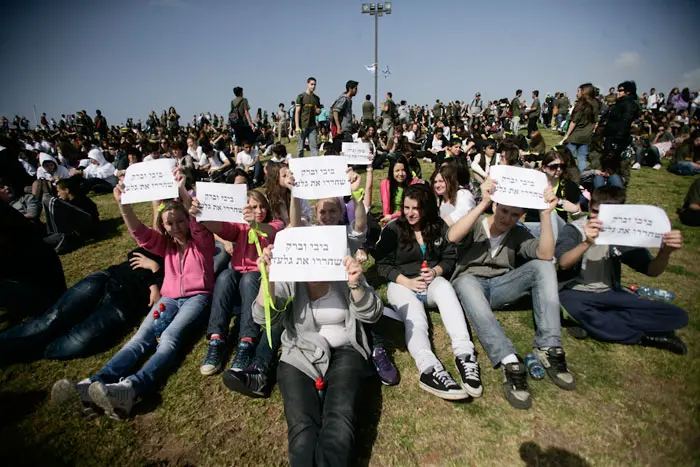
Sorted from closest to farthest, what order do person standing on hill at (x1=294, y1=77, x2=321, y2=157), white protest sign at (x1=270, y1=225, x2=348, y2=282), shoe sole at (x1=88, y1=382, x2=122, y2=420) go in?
white protest sign at (x1=270, y1=225, x2=348, y2=282) → shoe sole at (x1=88, y1=382, x2=122, y2=420) → person standing on hill at (x1=294, y1=77, x2=321, y2=157)

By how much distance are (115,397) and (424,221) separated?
337 cm

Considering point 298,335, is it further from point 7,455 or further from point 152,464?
point 7,455

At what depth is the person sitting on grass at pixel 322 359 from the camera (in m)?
2.18

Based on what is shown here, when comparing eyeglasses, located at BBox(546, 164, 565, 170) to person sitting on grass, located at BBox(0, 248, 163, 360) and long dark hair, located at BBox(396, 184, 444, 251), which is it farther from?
person sitting on grass, located at BBox(0, 248, 163, 360)

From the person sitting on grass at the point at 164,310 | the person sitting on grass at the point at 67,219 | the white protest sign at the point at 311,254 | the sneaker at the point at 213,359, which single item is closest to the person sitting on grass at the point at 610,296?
the white protest sign at the point at 311,254

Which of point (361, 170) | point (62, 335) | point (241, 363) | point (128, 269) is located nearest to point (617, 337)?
point (241, 363)

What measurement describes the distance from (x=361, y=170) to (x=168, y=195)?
9.62m

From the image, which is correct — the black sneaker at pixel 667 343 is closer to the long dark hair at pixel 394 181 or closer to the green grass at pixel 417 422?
the green grass at pixel 417 422

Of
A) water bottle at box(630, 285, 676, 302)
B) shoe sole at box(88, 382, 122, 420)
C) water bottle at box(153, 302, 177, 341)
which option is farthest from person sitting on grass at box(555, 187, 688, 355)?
shoe sole at box(88, 382, 122, 420)

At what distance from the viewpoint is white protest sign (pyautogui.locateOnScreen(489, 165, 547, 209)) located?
312 centimetres

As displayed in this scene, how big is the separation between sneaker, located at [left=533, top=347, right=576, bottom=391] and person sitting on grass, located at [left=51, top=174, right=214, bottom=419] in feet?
11.9

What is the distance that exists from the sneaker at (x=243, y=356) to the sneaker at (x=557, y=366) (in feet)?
9.47

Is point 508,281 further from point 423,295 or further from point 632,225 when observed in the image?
point 632,225

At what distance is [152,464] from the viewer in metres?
2.49
